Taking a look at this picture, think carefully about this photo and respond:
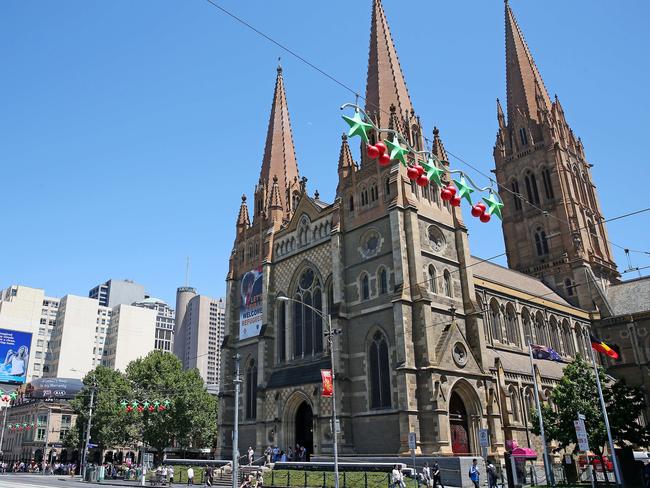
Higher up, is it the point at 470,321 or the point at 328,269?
the point at 328,269

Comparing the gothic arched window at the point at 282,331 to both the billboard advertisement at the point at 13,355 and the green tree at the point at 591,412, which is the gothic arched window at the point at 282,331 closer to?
the green tree at the point at 591,412

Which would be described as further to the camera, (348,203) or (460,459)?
(348,203)

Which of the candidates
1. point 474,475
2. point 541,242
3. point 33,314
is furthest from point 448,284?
point 33,314

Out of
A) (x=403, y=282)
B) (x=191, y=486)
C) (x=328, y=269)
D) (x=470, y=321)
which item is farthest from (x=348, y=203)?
(x=191, y=486)

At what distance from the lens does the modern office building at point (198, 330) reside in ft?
589

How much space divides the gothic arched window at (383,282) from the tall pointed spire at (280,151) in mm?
16115

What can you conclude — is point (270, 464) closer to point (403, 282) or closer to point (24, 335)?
point (403, 282)

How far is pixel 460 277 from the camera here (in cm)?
3825

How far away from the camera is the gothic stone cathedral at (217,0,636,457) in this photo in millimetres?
33188

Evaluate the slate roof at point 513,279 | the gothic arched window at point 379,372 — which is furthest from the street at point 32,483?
the slate roof at point 513,279

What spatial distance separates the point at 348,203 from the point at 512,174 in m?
35.5

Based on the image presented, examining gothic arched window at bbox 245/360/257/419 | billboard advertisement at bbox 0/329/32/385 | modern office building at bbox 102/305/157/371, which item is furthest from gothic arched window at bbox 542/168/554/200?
modern office building at bbox 102/305/157/371

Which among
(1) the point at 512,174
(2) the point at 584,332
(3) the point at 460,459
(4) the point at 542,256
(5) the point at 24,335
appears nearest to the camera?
(3) the point at 460,459

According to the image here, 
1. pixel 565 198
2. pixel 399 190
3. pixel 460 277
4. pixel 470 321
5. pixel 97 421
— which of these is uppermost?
pixel 565 198
